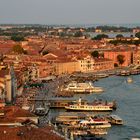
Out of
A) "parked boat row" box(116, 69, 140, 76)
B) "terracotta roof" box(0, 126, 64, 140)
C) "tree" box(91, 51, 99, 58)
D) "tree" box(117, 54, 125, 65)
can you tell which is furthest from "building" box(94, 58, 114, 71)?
"terracotta roof" box(0, 126, 64, 140)

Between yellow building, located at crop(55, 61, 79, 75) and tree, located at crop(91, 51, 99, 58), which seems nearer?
yellow building, located at crop(55, 61, 79, 75)

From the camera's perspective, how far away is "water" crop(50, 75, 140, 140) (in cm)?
937

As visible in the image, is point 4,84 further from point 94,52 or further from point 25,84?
point 94,52

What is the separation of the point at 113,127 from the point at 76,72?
11.6 metres

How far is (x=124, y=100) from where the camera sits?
44.4ft

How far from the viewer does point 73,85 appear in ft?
52.1

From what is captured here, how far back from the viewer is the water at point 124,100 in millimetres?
A: 9367

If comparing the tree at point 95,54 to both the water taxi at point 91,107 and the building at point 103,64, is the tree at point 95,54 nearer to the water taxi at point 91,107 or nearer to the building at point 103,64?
the building at point 103,64

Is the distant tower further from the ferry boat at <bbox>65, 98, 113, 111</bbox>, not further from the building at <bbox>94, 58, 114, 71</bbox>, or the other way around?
the building at <bbox>94, 58, 114, 71</bbox>

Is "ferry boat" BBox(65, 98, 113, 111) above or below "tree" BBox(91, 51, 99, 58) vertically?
above

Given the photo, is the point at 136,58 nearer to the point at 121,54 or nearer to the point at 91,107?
the point at 121,54

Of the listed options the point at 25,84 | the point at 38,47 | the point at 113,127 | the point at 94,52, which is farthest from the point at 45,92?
the point at 38,47

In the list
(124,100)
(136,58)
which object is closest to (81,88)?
(124,100)

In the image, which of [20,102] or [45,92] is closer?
[20,102]
